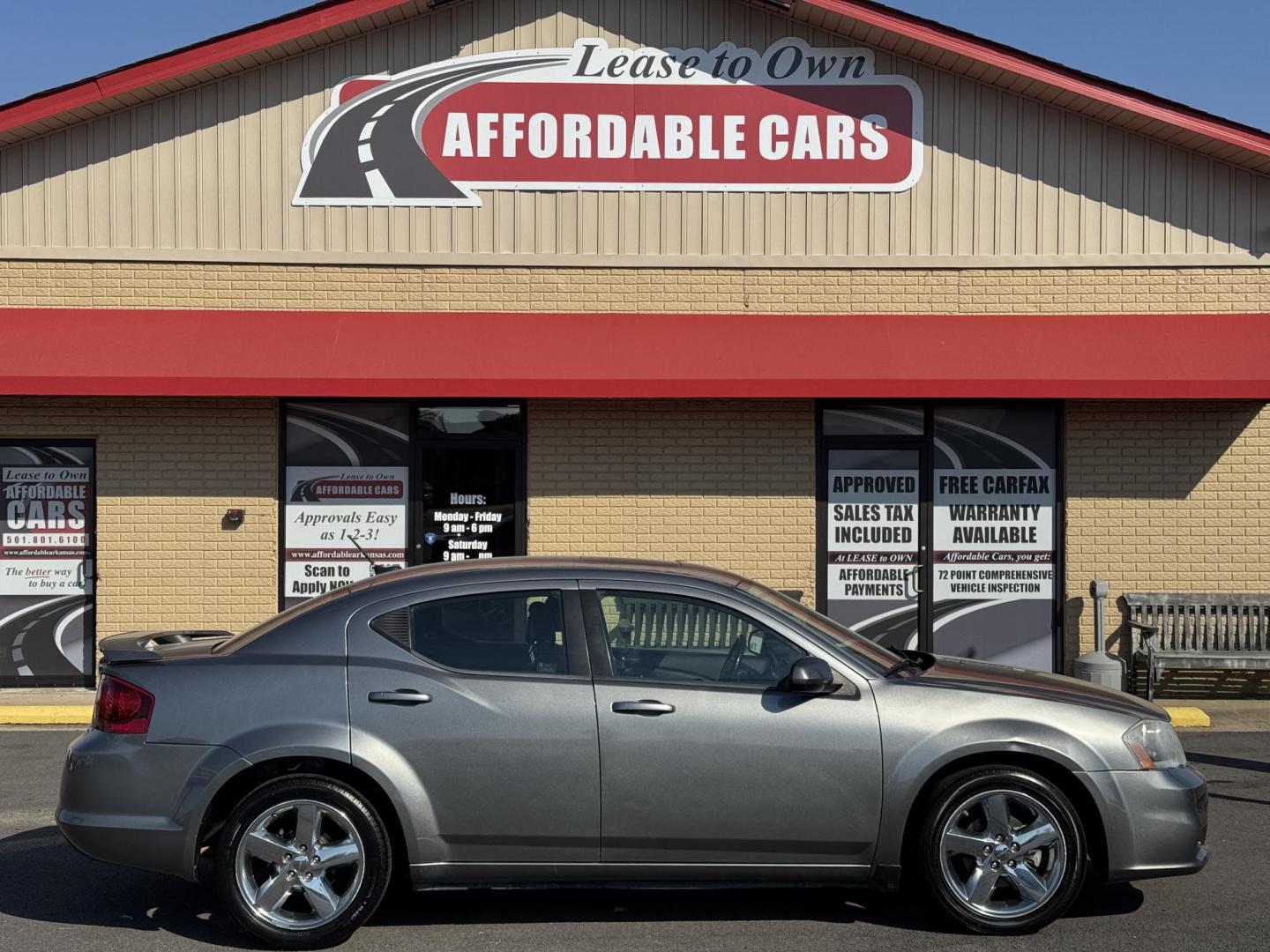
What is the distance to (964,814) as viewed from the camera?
17.6 ft

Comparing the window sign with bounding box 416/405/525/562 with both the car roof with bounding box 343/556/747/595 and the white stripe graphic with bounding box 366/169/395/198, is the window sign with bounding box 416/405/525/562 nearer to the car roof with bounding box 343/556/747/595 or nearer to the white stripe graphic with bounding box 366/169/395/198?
A: the white stripe graphic with bounding box 366/169/395/198

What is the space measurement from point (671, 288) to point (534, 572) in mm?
6939

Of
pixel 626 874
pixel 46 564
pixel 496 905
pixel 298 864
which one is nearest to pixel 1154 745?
pixel 626 874

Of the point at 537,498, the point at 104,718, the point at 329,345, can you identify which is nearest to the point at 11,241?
the point at 329,345

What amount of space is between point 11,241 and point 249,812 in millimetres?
8777

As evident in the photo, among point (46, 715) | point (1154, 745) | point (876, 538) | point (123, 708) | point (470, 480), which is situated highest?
point (470, 480)

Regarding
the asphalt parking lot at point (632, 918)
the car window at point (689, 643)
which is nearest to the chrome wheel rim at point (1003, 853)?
the asphalt parking lot at point (632, 918)

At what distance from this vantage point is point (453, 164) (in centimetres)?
1223

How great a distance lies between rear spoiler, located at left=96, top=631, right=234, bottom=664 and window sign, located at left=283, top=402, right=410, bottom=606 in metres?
5.42

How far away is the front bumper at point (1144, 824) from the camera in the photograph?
210 inches

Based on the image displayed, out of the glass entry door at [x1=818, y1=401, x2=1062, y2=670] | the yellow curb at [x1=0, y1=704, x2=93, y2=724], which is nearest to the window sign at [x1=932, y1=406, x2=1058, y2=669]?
the glass entry door at [x1=818, y1=401, x2=1062, y2=670]

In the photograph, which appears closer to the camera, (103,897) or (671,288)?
(103,897)

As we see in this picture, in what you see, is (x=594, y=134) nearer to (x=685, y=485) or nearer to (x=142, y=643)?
(x=685, y=485)

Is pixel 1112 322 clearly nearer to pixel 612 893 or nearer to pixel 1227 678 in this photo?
pixel 1227 678
